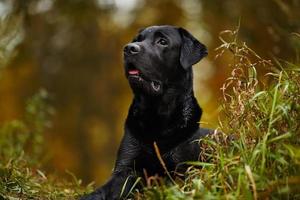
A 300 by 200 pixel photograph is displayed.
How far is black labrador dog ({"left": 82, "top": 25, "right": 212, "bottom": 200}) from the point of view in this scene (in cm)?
628

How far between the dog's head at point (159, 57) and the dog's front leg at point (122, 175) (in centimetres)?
47

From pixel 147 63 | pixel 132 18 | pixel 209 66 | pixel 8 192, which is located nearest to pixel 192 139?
pixel 147 63

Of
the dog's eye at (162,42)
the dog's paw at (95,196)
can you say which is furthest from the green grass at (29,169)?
the dog's eye at (162,42)

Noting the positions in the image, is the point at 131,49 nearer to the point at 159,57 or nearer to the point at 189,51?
the point at 159,57

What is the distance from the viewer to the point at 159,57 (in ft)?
21.3

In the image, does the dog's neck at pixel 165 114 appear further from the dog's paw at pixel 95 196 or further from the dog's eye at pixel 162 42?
the dog's paw at pixel 95 196

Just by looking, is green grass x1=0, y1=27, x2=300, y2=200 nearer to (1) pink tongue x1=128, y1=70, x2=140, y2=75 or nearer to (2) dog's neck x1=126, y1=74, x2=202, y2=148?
(2) dog's neck x1=126, y1=74, x2=202, y2=148

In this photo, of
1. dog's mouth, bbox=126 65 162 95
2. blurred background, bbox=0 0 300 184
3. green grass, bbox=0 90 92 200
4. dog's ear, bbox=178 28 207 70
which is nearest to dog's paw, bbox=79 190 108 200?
green grass, bbox=0 90 92 200

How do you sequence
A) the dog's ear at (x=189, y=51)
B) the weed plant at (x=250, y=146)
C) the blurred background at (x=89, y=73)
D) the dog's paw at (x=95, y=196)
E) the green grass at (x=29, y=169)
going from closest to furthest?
the weed plant at (x=250, y=146), the dog's paw at (x=95, y=196), the green grass at (x=29, y=169), the dog's ear at (x=189, y=51), the blurred background at (x=89, y=73)

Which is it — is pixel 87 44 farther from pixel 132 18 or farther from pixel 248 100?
pixel 248 100

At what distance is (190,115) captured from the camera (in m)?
6.57

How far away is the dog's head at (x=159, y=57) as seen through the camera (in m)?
6.32

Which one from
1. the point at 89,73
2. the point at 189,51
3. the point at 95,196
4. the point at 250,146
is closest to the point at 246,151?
the point at 250,146

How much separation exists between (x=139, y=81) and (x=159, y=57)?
1.01ft
